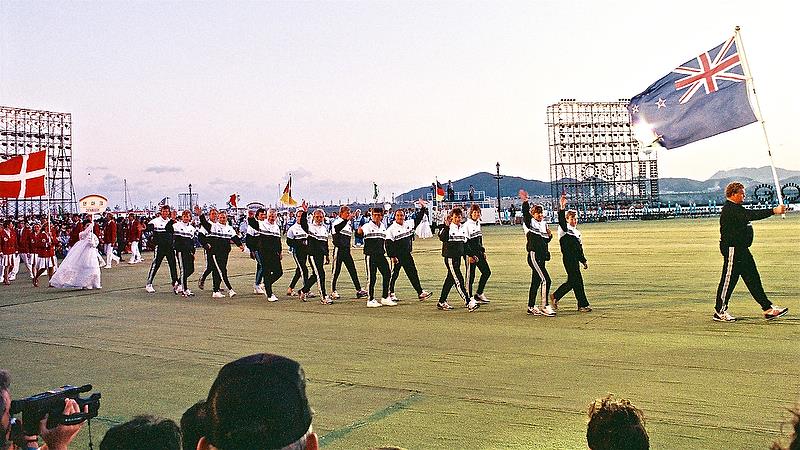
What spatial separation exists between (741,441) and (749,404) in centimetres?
102

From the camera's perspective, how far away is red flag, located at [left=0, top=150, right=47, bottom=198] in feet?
56.9

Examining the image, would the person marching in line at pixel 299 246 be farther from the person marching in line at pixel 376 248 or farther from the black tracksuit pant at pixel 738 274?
the black tracksuit pant at pixel 738 274

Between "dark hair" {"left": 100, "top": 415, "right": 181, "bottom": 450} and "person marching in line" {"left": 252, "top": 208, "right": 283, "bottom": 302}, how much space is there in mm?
12234

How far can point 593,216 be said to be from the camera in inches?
2901

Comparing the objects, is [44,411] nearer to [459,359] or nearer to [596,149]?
[459,359]

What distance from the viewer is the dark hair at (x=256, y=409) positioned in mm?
1934

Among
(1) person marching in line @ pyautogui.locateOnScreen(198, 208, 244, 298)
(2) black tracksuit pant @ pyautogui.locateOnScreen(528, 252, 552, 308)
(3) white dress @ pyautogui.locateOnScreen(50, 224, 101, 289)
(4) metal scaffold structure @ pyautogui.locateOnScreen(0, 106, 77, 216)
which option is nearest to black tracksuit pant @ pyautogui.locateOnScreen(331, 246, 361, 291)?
(1) person marching in line @ pyautogui.locateOnScreen(198, 208, 244, 298)

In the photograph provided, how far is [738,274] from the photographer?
9938 mm

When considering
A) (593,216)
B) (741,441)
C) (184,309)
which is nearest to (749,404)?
(741,441)

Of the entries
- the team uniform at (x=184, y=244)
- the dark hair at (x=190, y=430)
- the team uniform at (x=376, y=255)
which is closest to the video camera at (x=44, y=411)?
the dark hair at (x=190, y=430)

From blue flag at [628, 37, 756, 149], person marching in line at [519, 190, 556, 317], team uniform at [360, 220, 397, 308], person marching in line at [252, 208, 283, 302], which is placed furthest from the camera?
person marching in line at [252, 208, 283, 302]

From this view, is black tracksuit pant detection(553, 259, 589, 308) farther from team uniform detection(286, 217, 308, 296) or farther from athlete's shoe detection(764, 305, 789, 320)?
team uniform detection(286, 217, 308, 296)

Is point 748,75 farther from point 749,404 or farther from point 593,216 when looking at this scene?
point 593,216

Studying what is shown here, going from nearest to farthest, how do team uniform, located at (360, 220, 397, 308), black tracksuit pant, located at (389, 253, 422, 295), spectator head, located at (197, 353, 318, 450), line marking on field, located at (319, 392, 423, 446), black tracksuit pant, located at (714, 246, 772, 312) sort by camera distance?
spectator head, located at (197, 353, 318, 450) → line marking on field, located at (319, 392, 423, 446) → black tracksuit pant, located at (714, 246, 772, 312) → team uniform, located at (360, 220, 397, 308) → black tracksuit pant, located at (389, 253, 422, 295)
